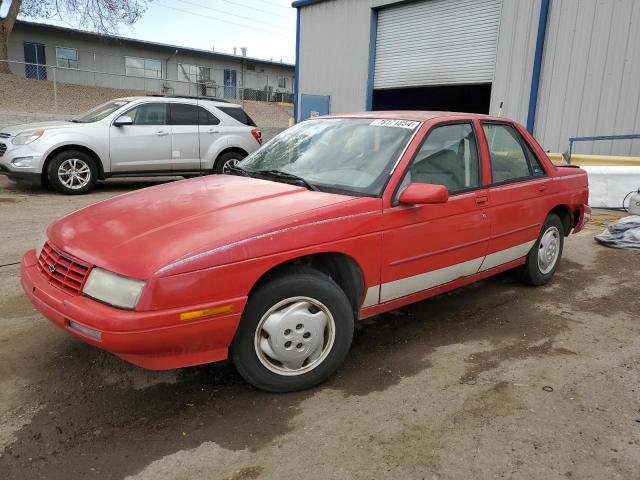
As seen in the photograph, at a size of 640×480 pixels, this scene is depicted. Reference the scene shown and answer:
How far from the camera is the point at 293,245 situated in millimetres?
2678

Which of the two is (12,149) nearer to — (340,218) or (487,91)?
(340,218)

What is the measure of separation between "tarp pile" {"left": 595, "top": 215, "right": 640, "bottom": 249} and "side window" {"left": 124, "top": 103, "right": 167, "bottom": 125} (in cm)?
761

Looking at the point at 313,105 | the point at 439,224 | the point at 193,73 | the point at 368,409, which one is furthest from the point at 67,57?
the point at 368,409

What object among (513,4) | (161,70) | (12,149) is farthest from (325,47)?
(161,70)

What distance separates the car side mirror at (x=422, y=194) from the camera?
3.00 meters

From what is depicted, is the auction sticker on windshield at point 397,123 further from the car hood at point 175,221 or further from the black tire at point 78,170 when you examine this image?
the black tire at point 78,170

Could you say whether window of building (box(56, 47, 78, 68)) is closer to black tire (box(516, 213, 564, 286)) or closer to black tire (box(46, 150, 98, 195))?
black tire (box(46, 150, 98, 195))

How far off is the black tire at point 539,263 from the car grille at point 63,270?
3.64 m

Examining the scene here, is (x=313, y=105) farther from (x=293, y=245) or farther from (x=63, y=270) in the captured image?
(x=63, y=270)

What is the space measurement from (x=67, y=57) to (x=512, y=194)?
32.0 m

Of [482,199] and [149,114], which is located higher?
[149,114]

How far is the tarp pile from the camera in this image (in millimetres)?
6398

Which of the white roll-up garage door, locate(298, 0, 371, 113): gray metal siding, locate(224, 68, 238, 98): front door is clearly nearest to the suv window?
the white roll-up garage door

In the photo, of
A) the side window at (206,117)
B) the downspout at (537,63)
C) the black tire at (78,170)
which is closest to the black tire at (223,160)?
the side window at (206,117)
